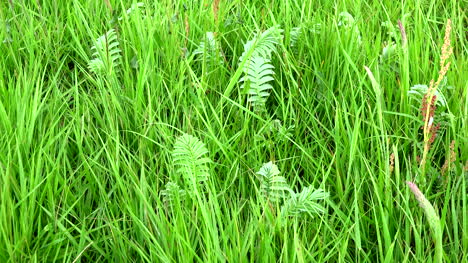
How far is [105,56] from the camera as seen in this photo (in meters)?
1.70

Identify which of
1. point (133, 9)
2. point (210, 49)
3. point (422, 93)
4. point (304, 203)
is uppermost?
point (133, 9)

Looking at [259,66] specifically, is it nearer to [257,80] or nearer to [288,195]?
[257,80]

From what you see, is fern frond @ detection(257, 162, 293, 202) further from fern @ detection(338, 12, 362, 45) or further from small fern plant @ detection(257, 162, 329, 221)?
fern @ detection(338, 12, 362, 45)

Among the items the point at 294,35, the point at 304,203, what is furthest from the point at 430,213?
the point at 294,35

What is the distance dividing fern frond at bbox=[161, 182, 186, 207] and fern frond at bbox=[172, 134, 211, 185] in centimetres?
3

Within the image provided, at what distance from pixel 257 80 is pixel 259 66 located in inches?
2.3

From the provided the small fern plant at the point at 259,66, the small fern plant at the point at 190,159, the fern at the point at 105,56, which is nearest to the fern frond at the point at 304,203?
the small fern plant at the point at 190,159

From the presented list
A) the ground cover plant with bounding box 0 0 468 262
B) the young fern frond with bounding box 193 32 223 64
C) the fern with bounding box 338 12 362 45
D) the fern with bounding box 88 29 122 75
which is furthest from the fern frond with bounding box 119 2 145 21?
the fern with bounding box 338 12 362 45

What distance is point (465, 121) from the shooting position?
1.49m

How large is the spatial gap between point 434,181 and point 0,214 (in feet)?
3.26

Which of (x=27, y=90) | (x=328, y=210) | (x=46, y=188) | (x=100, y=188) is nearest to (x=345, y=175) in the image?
(x=328, y=210)

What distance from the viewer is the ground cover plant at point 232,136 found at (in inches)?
48.4

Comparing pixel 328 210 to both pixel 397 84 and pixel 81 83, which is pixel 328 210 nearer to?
pixel 397 84

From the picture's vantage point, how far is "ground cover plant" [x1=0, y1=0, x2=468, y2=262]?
123 centimetres
